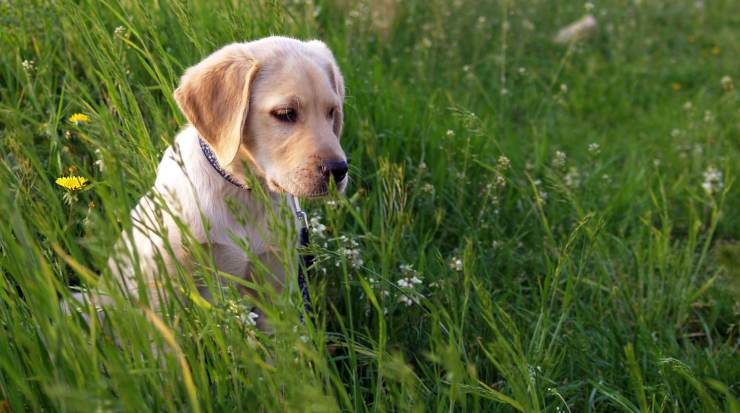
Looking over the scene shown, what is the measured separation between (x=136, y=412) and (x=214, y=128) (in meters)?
1.15

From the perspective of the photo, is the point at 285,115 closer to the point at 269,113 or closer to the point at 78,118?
the point at 269,113

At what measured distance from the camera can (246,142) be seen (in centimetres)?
260

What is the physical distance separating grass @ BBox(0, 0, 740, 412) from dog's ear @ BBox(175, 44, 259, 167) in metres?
0.14

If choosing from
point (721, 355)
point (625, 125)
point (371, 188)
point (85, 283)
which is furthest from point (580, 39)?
point (85, 283)

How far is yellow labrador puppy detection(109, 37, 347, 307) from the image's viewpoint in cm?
244

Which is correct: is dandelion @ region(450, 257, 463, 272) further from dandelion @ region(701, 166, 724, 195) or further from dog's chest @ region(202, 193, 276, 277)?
dandelion @ region(701, 166, 724, 195)

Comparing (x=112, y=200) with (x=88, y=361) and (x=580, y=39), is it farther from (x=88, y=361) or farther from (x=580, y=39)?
(x=580, y=39)

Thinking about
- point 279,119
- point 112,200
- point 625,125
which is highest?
point 112,200

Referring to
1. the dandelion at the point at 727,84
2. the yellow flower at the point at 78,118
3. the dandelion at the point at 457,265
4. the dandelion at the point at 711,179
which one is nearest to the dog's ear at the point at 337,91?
the dandelion at the point at 457,265

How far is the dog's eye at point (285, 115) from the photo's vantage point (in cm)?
255

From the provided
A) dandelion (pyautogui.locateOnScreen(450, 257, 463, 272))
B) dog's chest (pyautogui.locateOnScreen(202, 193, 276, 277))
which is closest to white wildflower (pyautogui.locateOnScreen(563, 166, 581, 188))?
dandelion (pyautogui.locateOnScreen(450, 257, 463, 272))

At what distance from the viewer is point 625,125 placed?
18.7 feet

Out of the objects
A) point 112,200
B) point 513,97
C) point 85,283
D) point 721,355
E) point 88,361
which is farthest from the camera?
point 513,97

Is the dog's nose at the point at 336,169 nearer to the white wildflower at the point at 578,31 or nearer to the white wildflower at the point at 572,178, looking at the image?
the white wildflower at the point at 572,178
